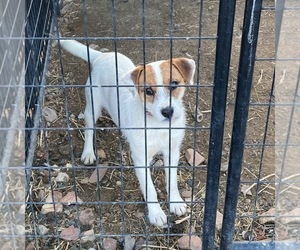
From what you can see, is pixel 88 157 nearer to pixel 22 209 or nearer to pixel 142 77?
pixel 22 209

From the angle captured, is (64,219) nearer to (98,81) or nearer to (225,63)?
(98,81)

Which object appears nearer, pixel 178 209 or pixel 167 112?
pixel 167 112

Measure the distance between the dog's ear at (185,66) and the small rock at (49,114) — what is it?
128cm

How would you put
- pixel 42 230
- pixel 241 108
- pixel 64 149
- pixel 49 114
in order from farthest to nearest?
pixel 49 114, pixel 64 149, pixel 42 230, pixel 241 108

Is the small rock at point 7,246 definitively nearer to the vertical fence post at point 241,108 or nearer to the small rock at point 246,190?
the vertical fence post at point 241,108

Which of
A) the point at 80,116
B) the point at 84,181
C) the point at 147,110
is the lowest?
the point at 84,181

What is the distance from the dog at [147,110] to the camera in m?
2.79

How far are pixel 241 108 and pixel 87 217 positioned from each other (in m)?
1.18

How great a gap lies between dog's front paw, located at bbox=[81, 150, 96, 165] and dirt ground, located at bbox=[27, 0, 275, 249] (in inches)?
1.7

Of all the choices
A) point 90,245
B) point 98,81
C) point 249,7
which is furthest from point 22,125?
point 249,7

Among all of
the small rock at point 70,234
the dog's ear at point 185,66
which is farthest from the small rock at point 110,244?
the dog's ear at point 185,66

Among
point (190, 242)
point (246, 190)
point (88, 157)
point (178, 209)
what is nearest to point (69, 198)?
point (88, 157)

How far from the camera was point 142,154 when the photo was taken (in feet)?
10.4

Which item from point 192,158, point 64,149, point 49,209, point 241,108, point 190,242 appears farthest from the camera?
point 64,149
